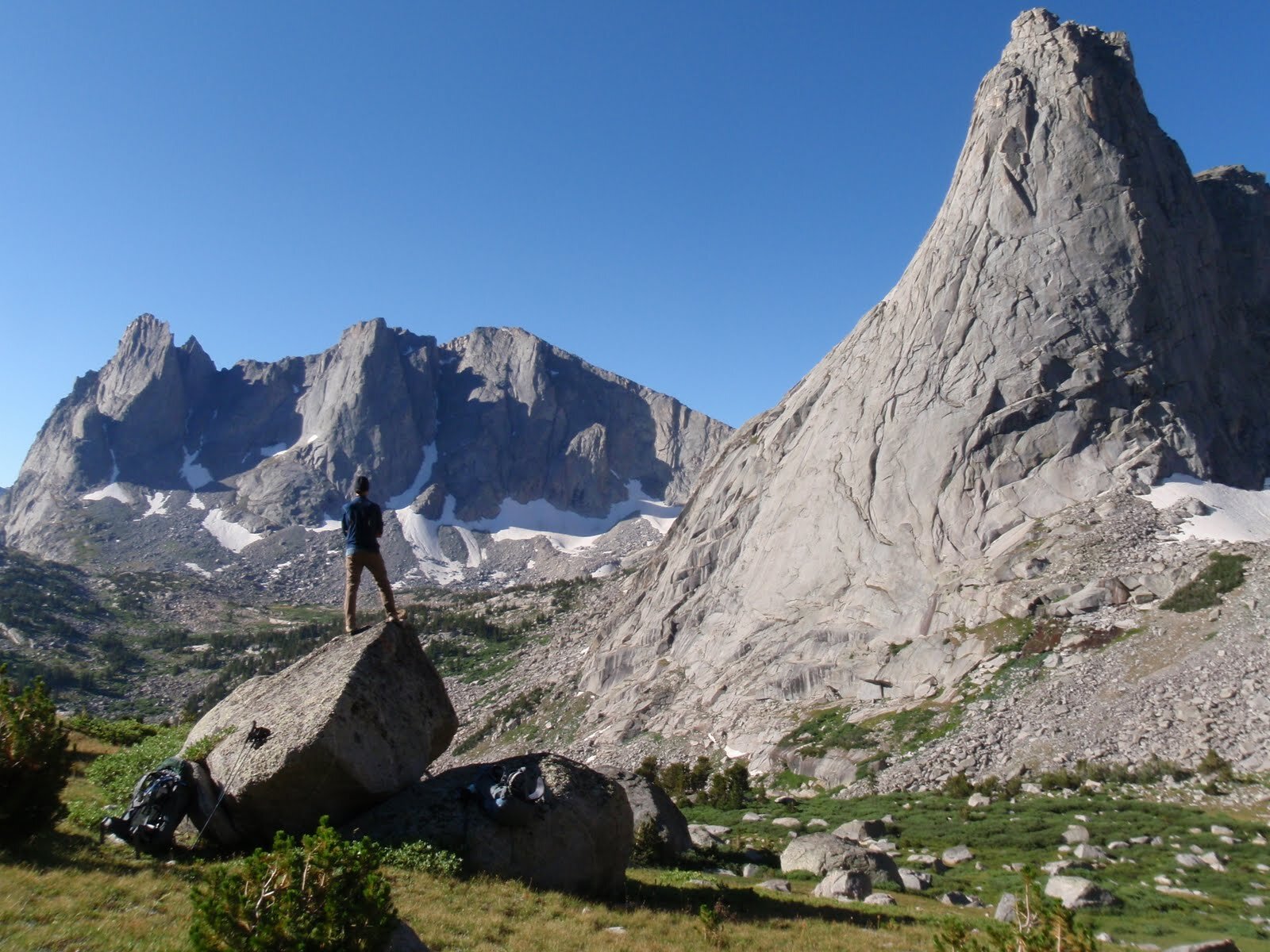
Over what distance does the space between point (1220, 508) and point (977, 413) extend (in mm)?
18335

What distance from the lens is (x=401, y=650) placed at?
52.4 ft

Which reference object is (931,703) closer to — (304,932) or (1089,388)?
(1089,388)

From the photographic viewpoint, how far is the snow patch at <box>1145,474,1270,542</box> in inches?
2028

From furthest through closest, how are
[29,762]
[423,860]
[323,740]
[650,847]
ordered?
[650,847] < [323,740] < [423,860] < [29,762]

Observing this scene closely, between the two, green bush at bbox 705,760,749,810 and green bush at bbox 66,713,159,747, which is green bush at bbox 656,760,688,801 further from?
green bush at bbox 66,713,159,747

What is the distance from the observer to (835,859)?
2319 centimetres

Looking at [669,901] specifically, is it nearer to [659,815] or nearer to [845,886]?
[845,886]

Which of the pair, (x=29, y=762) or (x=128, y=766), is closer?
(x=29, y=762)

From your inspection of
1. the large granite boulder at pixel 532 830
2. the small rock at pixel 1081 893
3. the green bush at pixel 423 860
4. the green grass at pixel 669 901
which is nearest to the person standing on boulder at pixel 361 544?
the large granite boulder at pixel 532 830

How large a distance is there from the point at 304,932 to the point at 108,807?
902cm

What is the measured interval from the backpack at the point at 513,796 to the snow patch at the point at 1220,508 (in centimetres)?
5414

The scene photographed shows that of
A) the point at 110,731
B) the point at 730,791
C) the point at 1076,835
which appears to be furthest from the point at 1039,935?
the point at 730,791

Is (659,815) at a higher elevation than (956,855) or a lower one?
higher

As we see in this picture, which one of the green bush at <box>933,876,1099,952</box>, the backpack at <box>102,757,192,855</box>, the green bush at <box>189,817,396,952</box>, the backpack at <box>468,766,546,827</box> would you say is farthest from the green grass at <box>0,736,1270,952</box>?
the green bush at <box>933,876,1099,952</box>
